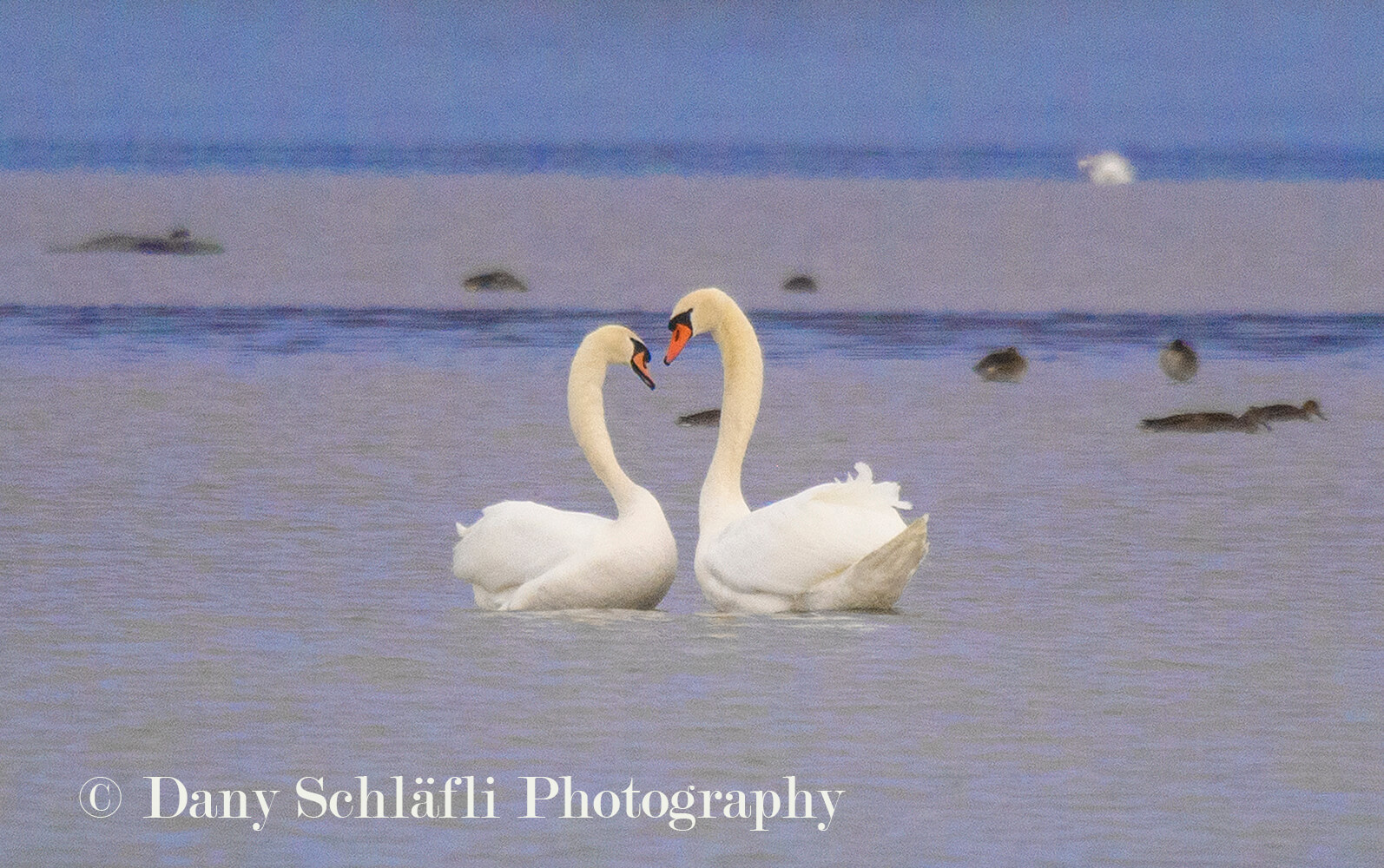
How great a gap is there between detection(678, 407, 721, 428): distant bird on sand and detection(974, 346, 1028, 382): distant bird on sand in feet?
11.2

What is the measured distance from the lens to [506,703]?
8.61 m

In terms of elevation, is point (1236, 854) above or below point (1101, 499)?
below

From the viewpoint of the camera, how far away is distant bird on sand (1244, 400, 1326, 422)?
54.8 feet

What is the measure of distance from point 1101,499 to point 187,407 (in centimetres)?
651

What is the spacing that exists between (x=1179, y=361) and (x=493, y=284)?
44.2ft

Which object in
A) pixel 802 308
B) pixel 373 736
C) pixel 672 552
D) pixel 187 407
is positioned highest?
pixel 802 308

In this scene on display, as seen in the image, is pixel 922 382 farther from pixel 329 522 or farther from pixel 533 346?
pixel 329 522

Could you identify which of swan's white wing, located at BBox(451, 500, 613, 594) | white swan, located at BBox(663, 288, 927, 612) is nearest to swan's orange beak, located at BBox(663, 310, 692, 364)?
white swan, located at BBox(663, 288, 927, 612)

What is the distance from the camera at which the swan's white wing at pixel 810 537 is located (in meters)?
10.1

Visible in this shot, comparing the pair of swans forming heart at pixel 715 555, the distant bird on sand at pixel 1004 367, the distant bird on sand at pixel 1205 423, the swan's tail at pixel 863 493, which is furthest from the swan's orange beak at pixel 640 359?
the distant bird on sand at pixel 1004 367

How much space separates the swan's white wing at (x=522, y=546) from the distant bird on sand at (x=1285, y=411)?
290 inches

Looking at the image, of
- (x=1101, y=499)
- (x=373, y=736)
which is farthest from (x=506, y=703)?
(x=1101, y=499)

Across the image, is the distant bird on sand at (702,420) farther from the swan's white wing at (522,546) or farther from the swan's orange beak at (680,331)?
the swan's white wing at (522,546)

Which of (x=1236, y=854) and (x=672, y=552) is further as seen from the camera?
(x=672, y=552)
